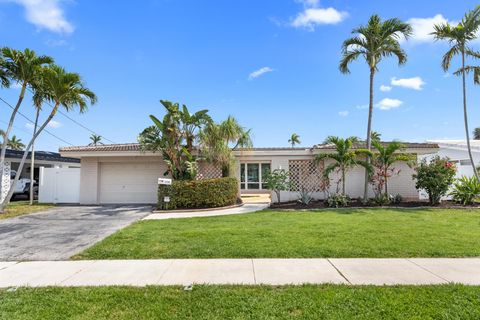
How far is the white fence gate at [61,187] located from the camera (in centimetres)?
1547

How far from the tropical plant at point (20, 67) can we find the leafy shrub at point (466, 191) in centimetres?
1815

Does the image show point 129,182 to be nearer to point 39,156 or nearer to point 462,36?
point 39,156

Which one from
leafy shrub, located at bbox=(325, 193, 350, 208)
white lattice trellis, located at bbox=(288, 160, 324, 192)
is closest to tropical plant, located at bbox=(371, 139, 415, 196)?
leafy shrub, located at bbox=(325, 193, 350, 208)

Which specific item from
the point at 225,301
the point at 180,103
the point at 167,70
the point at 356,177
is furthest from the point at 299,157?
the point at 225,301

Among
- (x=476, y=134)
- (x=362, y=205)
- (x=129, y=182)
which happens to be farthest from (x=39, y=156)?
(x=476, y=134)

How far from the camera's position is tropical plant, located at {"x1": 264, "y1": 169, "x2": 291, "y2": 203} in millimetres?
13102

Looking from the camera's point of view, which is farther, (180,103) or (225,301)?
(180,103)

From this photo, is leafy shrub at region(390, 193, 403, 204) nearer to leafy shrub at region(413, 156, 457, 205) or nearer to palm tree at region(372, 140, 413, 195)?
palm tree at region(372, 140, 413, 195)

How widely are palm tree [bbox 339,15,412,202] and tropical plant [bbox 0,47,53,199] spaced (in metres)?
13.0

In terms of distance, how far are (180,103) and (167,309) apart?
10.8m

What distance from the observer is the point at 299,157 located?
1456cm

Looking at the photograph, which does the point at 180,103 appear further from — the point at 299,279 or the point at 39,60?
the point at 299,279

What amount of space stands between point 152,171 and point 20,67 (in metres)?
7.07

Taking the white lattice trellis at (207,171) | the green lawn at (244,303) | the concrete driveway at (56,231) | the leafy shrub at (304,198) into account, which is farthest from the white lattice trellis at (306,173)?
the green lawn at (244,303)
